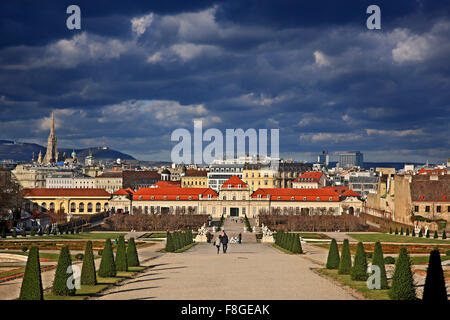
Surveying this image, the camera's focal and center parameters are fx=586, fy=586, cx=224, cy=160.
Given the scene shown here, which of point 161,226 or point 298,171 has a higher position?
point 298,171

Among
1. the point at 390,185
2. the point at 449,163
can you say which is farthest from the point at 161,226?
the point at 449,163

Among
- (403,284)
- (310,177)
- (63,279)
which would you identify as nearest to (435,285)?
(403,284)

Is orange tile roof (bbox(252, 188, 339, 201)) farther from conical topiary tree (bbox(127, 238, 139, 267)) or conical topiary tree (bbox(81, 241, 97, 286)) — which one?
conical topiary tree (bbox(81, 241, 97, 286))

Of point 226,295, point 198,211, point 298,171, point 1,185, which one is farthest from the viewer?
point 298,171

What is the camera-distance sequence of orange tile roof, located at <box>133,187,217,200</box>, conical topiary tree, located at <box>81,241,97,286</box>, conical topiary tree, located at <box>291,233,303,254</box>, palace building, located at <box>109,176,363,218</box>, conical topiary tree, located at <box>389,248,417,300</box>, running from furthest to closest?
orange tile roof, located at <box>133,187,217,200</box> < palace building, located at <box>109,176,363,218</box> < conical topiary tree, located at <box>291,233,303,254</box> < conical topiary tree, located at <box>81,241,97,286</box> < conical topiary tree, located at <box>389,248,417,300</box>

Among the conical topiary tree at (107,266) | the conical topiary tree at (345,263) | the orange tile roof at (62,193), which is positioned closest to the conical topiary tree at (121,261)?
the conical topiary tree at (107,266)

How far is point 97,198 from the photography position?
126125 mm

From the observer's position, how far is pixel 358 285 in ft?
104

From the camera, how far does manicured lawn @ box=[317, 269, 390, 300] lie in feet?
92.7

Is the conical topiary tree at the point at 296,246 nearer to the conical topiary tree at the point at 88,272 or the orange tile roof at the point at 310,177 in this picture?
the conical topiary tree at the point at 88,272

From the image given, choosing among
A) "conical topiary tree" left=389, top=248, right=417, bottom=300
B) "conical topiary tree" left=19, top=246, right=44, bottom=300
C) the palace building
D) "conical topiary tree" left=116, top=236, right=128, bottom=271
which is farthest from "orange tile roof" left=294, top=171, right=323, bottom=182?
"conical topiary tree" left=19, top=246, right=44, bottom=300
